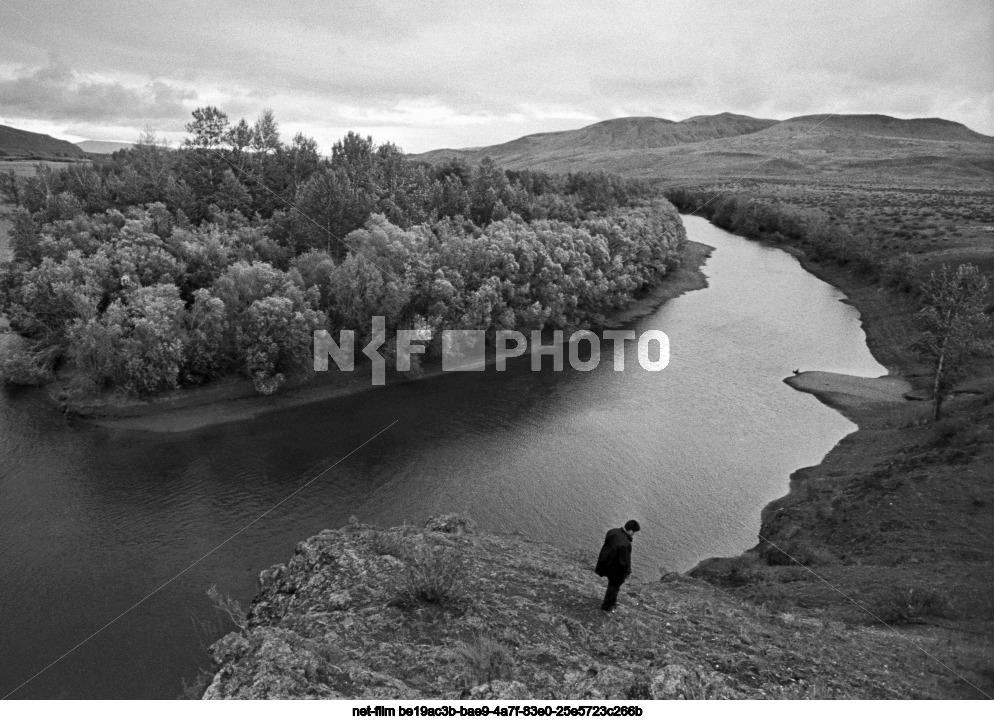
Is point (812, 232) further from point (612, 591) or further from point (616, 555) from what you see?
point (616, 555)

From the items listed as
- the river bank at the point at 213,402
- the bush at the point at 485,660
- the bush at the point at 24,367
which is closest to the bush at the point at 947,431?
the bush at the point at 485,660

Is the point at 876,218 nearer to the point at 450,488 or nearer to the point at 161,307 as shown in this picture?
the point at 450,488

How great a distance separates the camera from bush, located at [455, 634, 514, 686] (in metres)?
11.0

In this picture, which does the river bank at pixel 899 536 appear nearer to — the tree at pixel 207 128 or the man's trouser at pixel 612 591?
the man's trouser at pixel 612 591

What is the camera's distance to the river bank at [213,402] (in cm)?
3647

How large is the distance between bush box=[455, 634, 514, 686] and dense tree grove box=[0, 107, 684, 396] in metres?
31.5

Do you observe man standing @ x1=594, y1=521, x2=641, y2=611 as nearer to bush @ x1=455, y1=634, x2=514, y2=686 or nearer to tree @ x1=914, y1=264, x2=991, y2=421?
bush @ x1=455, y1=634, x2=514, y2=686

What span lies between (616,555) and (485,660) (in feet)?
10.8

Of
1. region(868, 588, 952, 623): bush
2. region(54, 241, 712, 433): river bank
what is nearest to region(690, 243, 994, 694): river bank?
region(868, 588, 952, 623): bush

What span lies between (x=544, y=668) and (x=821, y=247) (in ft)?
282

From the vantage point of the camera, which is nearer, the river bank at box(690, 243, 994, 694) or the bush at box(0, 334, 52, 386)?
the river bank at box(690, 243, 994, 694)

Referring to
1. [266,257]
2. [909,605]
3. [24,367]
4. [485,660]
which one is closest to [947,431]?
[909,605]


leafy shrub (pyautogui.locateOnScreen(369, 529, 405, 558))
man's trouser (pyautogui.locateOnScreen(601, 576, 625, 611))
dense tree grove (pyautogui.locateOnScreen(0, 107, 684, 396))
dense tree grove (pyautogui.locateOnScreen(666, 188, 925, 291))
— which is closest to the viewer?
man's trouser (pyautogui.locateOnScreen(601, 576, 625, 611))

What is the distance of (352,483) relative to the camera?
30.1m
